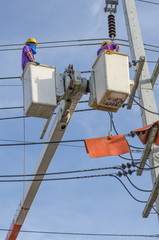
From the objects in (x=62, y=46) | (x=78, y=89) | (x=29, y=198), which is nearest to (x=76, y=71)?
(x=78, y=89)

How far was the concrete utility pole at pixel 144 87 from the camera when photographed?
24.2 ft

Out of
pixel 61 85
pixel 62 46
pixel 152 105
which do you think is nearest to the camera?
pixel 61 85

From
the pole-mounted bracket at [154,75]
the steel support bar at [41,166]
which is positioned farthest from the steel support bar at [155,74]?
the steel support bar at [41,166]

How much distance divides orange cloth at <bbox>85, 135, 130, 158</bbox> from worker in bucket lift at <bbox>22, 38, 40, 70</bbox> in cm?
151

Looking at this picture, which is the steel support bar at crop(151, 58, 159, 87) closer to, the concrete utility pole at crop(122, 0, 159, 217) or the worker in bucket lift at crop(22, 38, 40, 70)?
the concrete utility pole at crop(122, 0, 159, 217)

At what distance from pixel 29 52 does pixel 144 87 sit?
2264mm

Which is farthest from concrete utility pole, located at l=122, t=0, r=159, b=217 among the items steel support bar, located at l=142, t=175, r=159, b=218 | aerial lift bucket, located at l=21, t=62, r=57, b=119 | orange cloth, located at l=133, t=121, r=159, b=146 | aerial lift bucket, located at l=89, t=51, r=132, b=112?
aerial lift bucket, located at l=21, t=62, r=57, b=119

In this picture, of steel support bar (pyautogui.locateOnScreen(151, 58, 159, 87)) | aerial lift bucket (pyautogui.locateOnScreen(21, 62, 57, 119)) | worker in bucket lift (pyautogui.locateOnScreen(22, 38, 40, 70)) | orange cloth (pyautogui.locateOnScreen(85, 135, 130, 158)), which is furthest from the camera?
steel support bar (pyautogui.locateOnScreen(151, 58, 159, 87))

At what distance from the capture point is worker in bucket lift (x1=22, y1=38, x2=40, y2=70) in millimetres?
6840

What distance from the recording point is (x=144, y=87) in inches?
322

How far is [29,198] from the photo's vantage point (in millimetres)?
10680

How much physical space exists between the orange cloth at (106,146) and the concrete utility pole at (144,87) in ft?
1.78

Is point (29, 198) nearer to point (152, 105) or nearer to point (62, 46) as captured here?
Result: point (62, 46)

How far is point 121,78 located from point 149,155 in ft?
6.93
